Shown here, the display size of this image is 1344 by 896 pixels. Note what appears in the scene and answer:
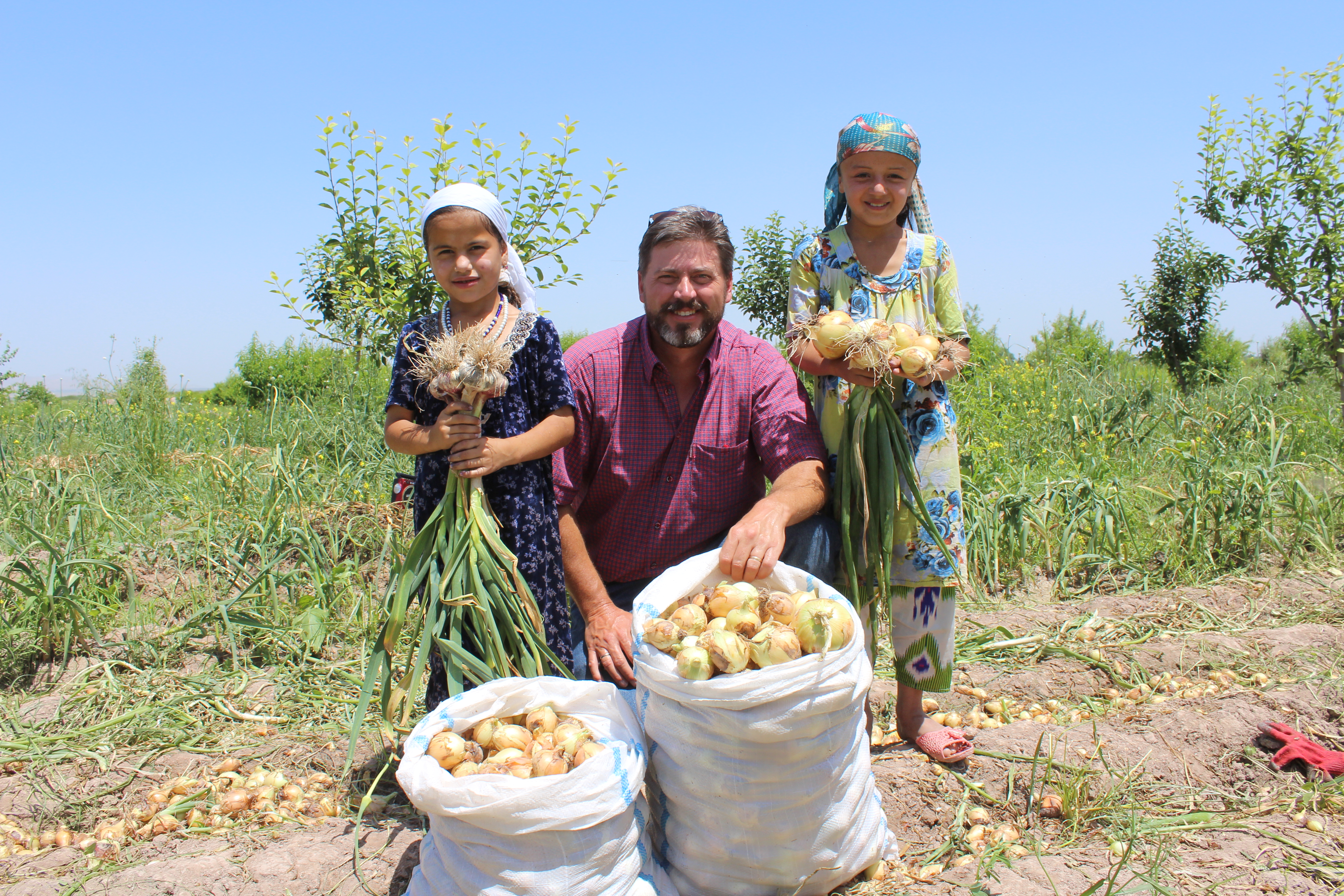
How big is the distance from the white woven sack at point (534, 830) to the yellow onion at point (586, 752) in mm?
31

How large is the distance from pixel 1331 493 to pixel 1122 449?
3.65 ft

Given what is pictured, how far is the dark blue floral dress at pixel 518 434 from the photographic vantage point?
2016mm

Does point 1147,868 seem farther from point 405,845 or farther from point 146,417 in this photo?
point 146,417

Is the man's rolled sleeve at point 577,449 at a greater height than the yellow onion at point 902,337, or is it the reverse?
the yellow onion at point 902,337

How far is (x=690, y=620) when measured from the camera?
1613mm

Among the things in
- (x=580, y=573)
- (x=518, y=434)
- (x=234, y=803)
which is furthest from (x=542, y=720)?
(x=234, y=803)

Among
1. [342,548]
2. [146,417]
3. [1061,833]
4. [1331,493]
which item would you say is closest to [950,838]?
[1061,833]

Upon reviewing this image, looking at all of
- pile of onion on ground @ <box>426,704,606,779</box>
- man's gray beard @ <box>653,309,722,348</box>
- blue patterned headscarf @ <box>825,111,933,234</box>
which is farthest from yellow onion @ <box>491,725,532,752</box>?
blue patterned headscarf @ <box>825,111,933,234</box>

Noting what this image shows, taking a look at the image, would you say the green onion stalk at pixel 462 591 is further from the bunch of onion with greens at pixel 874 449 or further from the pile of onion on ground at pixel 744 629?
the bunch of onion with greens at pixel 874 449

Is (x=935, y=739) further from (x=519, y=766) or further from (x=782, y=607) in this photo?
(x=519, y=766)

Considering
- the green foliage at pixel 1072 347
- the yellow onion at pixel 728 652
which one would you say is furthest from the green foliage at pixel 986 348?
the yellow onion at pixel 728 652

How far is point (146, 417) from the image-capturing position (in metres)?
4.76

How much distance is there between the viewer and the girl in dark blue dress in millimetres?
1899

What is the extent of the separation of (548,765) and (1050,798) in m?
1.36
